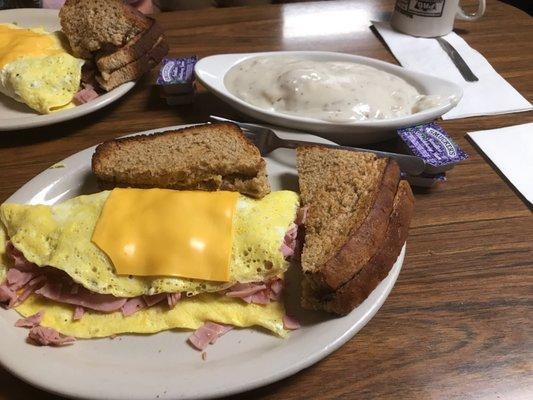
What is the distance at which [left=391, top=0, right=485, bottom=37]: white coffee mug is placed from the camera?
251cm

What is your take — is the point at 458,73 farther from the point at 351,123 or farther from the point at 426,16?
the point at 351,123

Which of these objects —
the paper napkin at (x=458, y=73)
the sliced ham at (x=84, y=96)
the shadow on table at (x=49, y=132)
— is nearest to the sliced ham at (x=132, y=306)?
the shadow on table at (x=49, y=132)

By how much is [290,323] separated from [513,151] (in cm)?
116

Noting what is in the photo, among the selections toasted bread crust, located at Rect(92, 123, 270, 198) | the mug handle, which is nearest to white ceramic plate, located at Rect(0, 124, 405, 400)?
toasted bread crust, located at Rect(92, 123, 270, 198)

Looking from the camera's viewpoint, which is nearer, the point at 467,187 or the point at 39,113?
the point at 467,187

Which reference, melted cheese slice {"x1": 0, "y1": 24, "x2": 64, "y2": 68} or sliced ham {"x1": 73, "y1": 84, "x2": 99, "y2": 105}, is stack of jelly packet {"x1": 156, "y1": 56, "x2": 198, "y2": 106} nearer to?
sliced ham {"x1": 73, "y1": 84, "x2": 99, "y2": 105}

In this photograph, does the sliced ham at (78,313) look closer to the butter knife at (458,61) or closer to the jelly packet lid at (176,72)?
the jelly packet lid at (176,72)

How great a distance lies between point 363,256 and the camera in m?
1.20

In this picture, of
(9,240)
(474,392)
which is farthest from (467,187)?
(9,240)

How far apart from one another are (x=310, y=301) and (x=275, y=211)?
0.94ft

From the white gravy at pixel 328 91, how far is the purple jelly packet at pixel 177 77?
6.2 inches

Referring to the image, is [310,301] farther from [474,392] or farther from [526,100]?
[526,100]

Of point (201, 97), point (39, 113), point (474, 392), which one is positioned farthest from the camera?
point (201, 97)

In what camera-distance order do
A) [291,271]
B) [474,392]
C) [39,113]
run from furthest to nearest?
[39,113] < [291,271] < [474,392]
